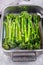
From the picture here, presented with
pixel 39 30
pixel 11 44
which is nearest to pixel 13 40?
pixel 11 44

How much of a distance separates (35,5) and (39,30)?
0.11m

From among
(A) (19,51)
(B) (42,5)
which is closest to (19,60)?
(A) (19,51)

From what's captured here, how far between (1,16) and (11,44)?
5.2 inches

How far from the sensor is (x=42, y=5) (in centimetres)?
80

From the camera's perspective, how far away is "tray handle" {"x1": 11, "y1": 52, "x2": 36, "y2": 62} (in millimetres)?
726

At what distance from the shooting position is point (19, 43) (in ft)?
2.47

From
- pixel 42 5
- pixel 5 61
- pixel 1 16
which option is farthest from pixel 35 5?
pixel 5 61

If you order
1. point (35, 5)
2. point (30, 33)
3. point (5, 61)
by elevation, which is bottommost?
point (5, 61)

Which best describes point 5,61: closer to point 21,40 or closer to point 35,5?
point 21,40

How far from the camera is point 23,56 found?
2.40ft

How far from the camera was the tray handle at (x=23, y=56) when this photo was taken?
726mm

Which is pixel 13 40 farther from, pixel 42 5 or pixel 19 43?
pixel 42 5

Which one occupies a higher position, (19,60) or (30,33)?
(30,33)

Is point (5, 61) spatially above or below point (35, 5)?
below
